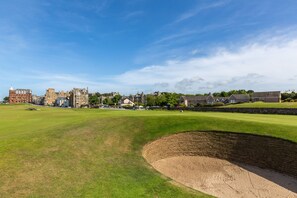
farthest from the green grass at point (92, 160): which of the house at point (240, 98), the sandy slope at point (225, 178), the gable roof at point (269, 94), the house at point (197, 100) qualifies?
the house at point (197, 100)

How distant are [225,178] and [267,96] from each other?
143879 mm

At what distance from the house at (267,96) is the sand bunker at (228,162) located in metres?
132

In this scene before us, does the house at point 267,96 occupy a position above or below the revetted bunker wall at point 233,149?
above

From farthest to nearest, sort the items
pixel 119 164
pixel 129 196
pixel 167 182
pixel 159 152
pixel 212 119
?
1. pixel 212 119
2. pixel 159 152
3. pixel 119 164
4. pixel 167 182
5. pixel 129 196

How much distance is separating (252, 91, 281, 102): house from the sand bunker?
13169cm

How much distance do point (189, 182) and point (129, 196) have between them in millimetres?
6864

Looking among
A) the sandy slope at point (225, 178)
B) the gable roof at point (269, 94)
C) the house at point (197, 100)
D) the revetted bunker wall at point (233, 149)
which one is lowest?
the sandy slope at point (225, 178)

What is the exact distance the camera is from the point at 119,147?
20516 millimetres

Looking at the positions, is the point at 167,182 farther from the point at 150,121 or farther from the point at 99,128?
the point at 150,121

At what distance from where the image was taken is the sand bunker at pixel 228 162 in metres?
17.2

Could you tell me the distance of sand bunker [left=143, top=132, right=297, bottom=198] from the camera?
679 inches

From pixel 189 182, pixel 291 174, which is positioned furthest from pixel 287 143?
pixel 189 182

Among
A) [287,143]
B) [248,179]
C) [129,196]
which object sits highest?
[287,143]

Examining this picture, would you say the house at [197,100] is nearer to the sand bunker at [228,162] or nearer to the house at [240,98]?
the house at [240,98]
